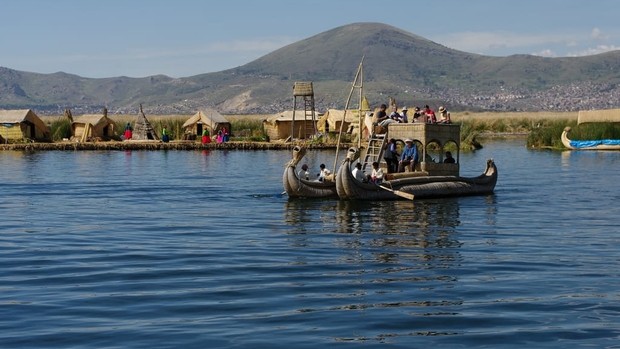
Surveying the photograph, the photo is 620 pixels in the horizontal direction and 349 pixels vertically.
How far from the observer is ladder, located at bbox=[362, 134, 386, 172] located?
3080 centimetres

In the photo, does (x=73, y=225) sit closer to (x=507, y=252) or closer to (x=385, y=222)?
(x=385, y=222)

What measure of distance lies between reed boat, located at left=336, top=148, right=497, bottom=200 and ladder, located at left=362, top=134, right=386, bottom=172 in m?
0.42

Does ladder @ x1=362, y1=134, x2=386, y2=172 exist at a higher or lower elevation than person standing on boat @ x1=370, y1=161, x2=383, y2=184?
higher

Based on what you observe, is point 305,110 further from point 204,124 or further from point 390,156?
point 390,156

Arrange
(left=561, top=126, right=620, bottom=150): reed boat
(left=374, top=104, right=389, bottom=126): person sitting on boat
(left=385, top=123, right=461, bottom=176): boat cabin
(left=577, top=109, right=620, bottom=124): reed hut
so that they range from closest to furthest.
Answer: (left=385, top=123, right=461, bottom=176): boat cabin, (left=374, top=104, right=389, bottom=126): person sitting on boat, (left=561, top=126, right=620, bottom=150): reed boat, (left=577, top=109, right=620, bottom=124): reed hut

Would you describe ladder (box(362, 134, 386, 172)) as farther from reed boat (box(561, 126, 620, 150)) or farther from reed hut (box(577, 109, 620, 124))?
reed hut (box(577, 109, 620, 124))

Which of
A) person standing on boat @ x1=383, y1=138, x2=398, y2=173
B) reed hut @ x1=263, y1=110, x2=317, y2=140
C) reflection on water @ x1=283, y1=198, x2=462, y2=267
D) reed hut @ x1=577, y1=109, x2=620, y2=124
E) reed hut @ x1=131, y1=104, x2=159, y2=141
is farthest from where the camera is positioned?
reed hut @ x1=263, y1=110, x2=317, y2=140

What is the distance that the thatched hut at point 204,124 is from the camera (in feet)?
227

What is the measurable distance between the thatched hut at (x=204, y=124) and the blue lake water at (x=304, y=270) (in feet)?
115

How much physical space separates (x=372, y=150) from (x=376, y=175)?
2.05m

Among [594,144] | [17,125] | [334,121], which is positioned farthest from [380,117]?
[17,125]

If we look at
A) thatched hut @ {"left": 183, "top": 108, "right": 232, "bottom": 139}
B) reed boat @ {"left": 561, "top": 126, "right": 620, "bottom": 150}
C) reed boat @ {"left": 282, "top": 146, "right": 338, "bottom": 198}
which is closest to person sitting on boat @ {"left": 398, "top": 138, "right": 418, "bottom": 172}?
reed boat @ {"left": 282, "top": 146, "right": 338, "bottom": 198}

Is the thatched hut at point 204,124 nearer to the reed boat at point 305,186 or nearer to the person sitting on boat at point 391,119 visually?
the person sitting on boat at point 391,119

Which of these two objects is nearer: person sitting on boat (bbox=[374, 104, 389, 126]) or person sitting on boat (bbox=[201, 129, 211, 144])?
person sitting on boat (bbox=[374, 104, 389, 126])
